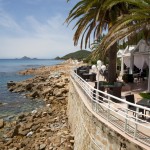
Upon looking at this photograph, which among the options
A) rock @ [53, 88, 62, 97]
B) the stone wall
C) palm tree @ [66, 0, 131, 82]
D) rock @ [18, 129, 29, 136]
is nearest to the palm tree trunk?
palm tree @ [66, 0, 131, 82]

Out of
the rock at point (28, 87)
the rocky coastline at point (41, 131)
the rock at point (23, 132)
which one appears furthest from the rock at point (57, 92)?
the rock at point (28, 87)

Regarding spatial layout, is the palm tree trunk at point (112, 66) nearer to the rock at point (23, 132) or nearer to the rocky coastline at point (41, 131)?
the rocky coastline at point (41, 131)

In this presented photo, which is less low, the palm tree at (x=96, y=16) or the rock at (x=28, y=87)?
the palm tree at (x=96, y=16)

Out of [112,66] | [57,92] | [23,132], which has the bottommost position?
[23,132]

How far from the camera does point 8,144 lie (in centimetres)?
1444

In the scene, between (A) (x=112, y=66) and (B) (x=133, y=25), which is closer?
(B) (x=133, y=25)

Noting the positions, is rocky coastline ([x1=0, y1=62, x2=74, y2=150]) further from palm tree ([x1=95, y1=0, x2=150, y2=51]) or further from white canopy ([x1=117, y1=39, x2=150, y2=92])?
white canopy ([x1=117, y1=39, x2=150, y2=92])

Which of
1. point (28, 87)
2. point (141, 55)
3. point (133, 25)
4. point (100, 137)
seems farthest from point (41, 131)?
point (28, 87)

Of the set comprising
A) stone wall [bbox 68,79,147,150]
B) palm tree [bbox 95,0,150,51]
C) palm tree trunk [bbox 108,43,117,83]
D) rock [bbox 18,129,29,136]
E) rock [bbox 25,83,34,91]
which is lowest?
rock [bbox 18,129,29,136]

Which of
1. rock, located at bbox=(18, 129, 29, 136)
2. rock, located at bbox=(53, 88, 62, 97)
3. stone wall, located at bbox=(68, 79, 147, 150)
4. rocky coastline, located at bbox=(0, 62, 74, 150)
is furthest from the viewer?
rock, located at bbox=(53, 88, 62, 97)

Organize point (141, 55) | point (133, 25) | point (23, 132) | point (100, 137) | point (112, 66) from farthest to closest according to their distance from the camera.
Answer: point (141, 55) < point (112, 66) < point (23, 132) < point (133, 25) < point (100, 137)

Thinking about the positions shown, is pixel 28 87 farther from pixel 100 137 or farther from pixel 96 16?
pixel 100 137

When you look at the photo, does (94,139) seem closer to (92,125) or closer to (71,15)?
(92,125)

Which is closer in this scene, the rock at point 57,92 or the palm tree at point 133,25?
the palm tree at point 133,25
